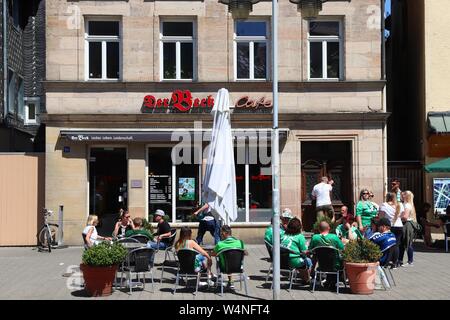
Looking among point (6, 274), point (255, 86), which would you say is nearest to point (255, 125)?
point (255, 86)

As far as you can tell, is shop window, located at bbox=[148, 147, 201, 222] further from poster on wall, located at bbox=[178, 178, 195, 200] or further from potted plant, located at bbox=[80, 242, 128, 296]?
potted plant, located at bbox=[80, 242, 128, 296]

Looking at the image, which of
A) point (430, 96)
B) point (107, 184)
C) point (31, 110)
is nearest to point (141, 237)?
point (107, 184)

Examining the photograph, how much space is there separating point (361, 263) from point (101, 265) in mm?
4196

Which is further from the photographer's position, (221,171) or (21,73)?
(21,73)

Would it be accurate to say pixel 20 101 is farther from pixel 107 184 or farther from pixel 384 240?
pixel 384 240

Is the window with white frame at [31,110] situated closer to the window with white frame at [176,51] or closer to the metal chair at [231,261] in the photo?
the window with white frame at [176,51]

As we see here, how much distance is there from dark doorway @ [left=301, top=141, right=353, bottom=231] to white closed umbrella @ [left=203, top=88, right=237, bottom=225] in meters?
6.62

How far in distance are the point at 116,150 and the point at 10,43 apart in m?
6.88

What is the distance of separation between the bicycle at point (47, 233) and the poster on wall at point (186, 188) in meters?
3.49

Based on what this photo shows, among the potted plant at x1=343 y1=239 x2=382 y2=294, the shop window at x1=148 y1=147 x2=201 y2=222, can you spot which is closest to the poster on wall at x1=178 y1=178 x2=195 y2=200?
the shop window at x1=148 y1=147 x2=201 y2=222

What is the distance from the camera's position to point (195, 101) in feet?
59.5

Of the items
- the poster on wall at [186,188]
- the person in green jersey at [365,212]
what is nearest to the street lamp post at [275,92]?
the person in green jersey at [365,212]

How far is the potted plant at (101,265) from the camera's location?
10422mm

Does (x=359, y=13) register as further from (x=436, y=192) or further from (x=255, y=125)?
(x=436, y=192)
